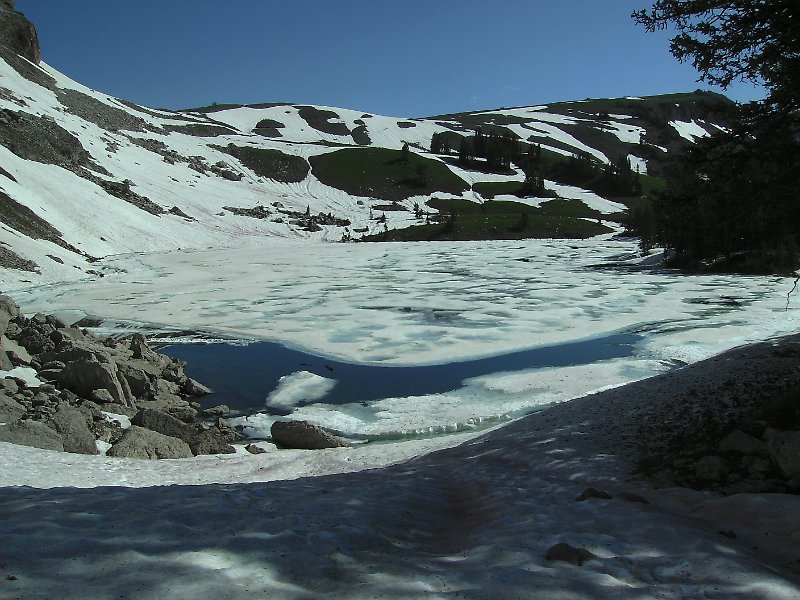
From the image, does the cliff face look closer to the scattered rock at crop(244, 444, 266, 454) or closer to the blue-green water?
the blue-green water

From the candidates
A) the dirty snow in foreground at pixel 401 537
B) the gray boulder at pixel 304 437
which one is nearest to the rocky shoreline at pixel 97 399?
the gray boulder at pixel 304 437

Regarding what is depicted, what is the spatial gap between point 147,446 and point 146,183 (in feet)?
238

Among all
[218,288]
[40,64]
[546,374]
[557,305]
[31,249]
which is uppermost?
[40,64]

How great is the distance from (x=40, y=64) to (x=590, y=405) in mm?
118179

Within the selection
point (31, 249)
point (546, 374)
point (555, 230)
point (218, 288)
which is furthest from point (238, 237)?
point (546, 374)

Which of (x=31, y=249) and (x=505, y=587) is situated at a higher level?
(x=31, y=249)

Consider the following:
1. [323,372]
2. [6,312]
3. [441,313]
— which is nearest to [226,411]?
[323,372]

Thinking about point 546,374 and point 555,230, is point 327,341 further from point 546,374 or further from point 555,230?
point 555,230

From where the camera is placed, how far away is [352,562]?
4.76 m

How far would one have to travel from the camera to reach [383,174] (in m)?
122

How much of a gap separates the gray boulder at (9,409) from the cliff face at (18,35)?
104m

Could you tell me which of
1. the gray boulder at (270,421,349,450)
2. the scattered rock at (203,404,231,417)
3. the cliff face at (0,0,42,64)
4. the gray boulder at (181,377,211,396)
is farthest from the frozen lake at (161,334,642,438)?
the cliff face at (0,0,42,64)

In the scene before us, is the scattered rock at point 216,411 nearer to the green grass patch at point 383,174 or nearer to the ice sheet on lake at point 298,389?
the ice sheet on lake at point 298,389

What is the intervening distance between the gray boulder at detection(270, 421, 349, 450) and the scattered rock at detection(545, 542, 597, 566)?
27.7 feet
